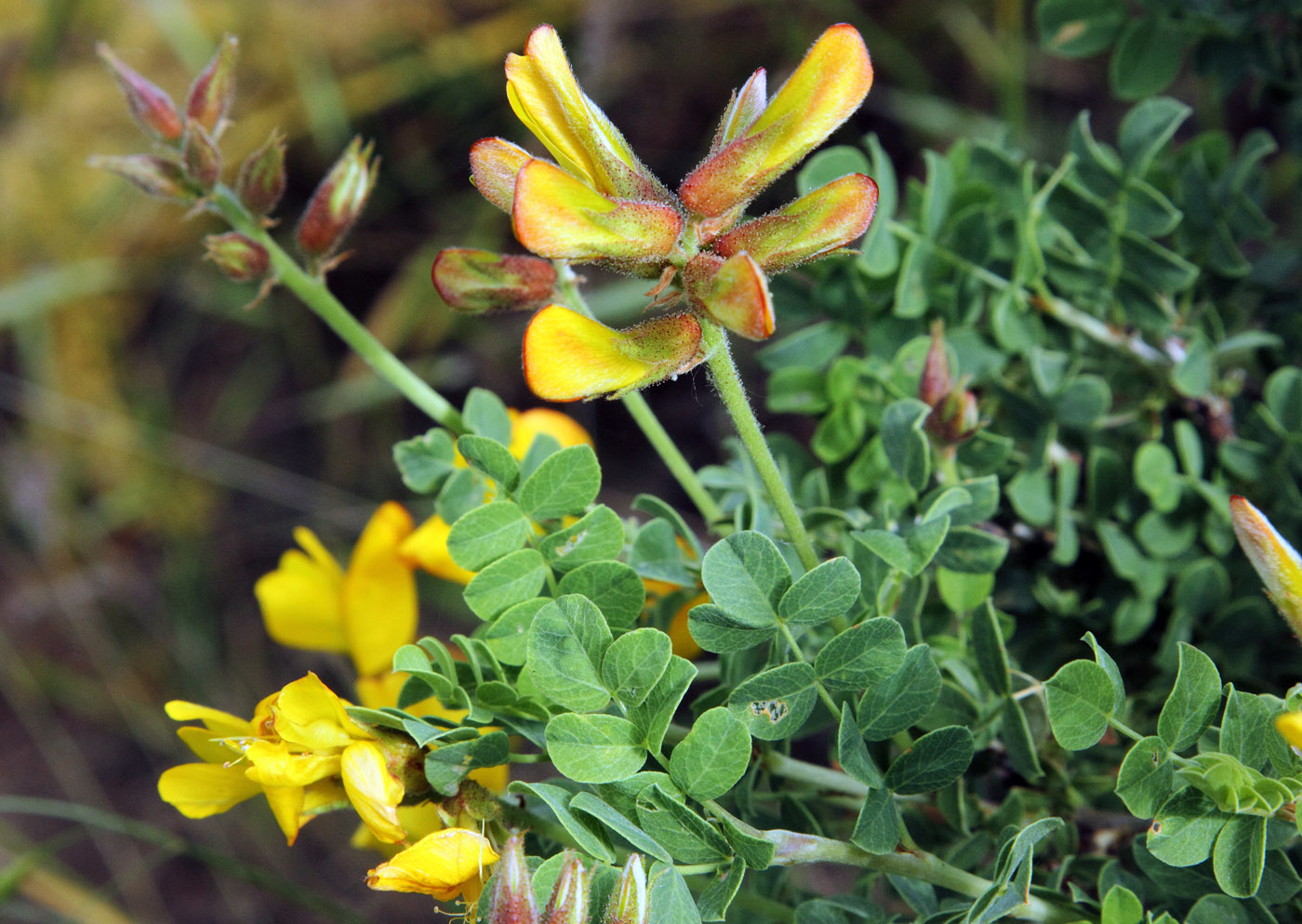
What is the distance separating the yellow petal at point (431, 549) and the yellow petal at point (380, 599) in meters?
0.01

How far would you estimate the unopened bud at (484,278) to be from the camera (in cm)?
53

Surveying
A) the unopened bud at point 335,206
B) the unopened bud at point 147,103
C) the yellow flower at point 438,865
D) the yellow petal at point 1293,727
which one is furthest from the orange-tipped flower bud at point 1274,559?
the unopened bud at point 147,103

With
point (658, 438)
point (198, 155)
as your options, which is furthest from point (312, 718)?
point (198, 155)

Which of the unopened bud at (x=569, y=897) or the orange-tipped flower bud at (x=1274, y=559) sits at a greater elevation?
the unopened bud at (x=569, y=897)

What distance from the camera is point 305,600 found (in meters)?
0.64

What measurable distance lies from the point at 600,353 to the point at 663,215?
54 mm

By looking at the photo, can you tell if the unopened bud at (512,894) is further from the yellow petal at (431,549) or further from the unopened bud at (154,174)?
the unopened bud at (154,174)

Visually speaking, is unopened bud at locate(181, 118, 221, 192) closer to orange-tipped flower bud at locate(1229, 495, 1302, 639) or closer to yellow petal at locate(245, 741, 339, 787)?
yellow petal at locate(245, 741, 339, 787)

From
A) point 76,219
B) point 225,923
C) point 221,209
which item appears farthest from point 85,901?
point 221,209

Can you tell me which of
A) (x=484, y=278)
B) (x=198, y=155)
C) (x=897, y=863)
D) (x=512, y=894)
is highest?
(x=198, y=155)

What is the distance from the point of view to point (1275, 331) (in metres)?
0.67

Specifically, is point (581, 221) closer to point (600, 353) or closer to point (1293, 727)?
point (600, 353)

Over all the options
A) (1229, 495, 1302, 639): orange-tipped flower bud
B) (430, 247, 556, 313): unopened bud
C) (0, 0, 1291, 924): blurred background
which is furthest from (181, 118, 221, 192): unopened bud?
(0, 0, 1291, 924): blurred background

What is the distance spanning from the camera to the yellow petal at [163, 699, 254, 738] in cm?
43
